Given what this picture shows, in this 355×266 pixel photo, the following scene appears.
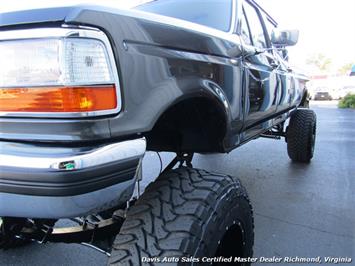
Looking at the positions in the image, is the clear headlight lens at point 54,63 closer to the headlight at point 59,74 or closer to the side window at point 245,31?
the headlight at point 59,74

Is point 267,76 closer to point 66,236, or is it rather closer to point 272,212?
point 272,212

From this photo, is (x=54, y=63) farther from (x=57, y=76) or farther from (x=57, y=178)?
(x=57, y=178)

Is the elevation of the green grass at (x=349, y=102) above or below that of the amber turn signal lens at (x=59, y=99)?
below

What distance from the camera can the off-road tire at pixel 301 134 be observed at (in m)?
4.58

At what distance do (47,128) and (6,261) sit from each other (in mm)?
1731

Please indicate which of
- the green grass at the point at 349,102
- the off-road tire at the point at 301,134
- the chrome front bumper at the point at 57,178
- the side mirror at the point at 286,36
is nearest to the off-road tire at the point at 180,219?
the chrome front bumper at the point at 57,178

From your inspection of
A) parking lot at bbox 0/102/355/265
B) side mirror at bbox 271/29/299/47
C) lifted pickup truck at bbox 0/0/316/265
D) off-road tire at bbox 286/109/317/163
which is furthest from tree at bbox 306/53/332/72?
lifted pickup truck at bbox 0/0/316/265

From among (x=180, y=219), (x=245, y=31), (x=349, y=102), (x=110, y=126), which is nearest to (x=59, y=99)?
(x=110, y=126)

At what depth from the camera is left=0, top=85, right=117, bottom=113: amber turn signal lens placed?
1134 millimetres

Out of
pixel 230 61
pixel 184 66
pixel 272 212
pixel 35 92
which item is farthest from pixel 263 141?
pixel 35 92

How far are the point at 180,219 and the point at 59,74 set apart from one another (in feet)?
2.30

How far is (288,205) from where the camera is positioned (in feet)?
11.0

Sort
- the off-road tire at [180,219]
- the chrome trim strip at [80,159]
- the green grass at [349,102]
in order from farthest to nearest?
the green grass at [349,102]
the off-road tire at [180,219]
the chrome trim strip at [80,159]

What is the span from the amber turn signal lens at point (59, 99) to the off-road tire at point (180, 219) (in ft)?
1.61
